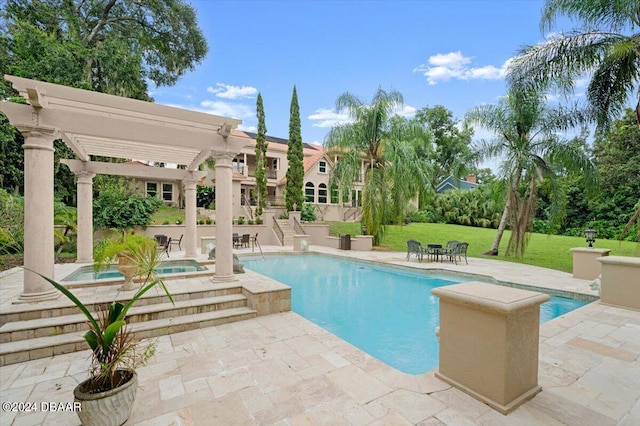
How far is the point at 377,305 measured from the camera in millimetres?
7793

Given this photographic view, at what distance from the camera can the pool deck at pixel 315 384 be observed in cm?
277

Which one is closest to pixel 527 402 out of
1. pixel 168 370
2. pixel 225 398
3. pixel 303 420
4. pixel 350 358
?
pixel 350 358

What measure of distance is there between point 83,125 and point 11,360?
3900 mm

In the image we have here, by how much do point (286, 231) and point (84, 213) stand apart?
12.0 meters

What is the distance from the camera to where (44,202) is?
5.24 m

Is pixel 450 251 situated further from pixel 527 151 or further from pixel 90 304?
pixel 90 304

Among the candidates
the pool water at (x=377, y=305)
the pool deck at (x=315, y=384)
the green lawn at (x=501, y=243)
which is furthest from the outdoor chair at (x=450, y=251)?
the pool deck at (x=315, y=384)

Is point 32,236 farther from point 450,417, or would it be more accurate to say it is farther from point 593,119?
point 593,119

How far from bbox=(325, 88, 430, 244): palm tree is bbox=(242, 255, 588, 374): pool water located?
163 inches

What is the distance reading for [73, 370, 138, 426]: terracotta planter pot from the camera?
7.99 ft

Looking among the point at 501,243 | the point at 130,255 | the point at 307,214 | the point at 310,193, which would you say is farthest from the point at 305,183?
the point at 130,255

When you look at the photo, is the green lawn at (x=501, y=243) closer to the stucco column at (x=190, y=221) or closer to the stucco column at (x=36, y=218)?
the stucco column at (x=190, y=221)

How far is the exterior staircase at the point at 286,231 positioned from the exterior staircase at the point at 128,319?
1330 cm

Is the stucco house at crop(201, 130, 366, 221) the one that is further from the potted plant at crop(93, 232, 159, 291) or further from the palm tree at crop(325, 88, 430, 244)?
the potted plant at crop(93, 232, 159, 291)
